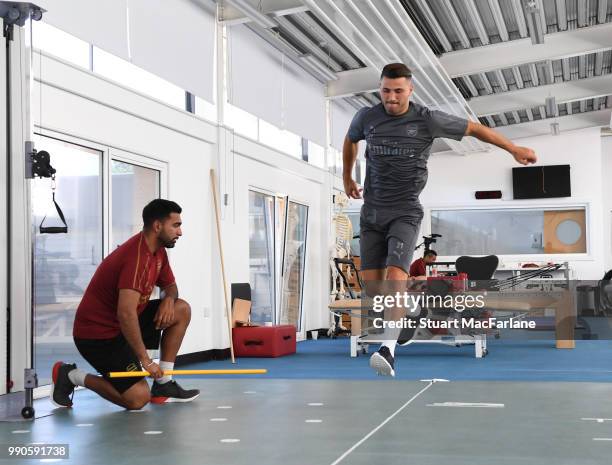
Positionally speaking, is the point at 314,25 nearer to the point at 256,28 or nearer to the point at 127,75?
the point at 256,28

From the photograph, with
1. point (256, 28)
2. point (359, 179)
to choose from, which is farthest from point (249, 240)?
point (359, 179)

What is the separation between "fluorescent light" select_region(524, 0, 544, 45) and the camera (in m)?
9.17

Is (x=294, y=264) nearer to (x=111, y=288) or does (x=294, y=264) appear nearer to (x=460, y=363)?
(x=460, y=363)

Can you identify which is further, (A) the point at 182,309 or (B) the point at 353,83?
(B) the point at 353,83

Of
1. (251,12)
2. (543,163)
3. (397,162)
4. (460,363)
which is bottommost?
(460,363)

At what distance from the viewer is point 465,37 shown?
1122cm

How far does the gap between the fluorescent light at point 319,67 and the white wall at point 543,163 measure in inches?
216

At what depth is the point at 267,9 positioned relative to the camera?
864 centimetres

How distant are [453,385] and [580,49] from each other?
7.43 meters

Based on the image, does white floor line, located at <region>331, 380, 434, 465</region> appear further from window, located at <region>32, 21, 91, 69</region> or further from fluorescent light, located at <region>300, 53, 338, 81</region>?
fluorescent light, located at <region>300, 53, 338, 81</region>

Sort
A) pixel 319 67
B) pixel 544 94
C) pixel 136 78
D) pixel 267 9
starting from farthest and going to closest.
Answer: pixel 544 94 → pixel 319 67 → pixel 267 9 → pixel 136 78

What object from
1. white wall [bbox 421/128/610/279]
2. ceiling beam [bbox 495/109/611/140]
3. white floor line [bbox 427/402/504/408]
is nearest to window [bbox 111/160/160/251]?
white floor line [bbox 427/402/504/408]

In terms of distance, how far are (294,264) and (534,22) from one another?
4571 mm

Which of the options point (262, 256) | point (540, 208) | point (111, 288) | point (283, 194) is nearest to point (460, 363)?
point (262, 256)
